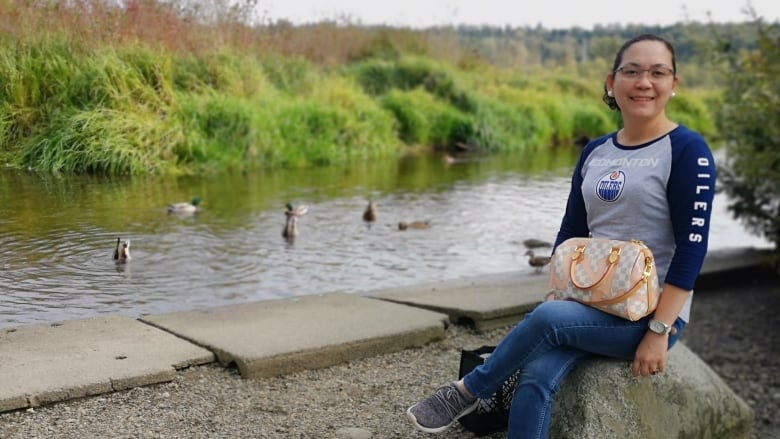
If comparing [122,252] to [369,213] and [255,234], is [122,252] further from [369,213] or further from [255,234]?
[369,213]

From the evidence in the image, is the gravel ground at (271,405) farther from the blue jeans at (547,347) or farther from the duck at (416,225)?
A: the duck at (416,225)

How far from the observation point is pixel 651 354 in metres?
3.11

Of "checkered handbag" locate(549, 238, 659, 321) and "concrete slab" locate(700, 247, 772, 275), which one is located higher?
"checkered handbag" locate(549, 238, 659, 321)

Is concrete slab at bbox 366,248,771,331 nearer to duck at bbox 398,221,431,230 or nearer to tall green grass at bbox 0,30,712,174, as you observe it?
duck at bbox 398,221,431,230

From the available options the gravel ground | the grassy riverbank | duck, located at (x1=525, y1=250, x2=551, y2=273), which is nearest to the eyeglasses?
the gravel ground

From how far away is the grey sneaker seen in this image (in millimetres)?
3275

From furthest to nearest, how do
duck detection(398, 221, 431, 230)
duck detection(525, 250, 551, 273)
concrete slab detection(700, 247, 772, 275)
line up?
concrete slab detection(700, 247, 772, 275), duck detection(398, 221, 431, 230), duck detection(525, 250, 551, 273)

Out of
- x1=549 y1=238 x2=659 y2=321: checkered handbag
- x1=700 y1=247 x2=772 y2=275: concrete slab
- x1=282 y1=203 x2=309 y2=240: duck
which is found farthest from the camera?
x1=700 y1=247 x2=772 y2=275: concrete slab

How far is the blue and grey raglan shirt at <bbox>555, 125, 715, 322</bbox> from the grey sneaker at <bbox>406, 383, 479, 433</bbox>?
0.86m

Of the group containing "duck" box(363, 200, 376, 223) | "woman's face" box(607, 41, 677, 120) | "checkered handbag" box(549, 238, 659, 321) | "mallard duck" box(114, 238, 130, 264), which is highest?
"woman's face" box(607, 41, 677, 120)

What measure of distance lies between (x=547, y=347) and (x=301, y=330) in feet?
5.83

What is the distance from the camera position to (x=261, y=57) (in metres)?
6.03

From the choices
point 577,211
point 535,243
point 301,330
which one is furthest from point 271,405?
point 535,243

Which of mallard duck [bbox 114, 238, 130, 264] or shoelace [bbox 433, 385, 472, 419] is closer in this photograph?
shoelace [bbox 433, 385, 472, 419]
